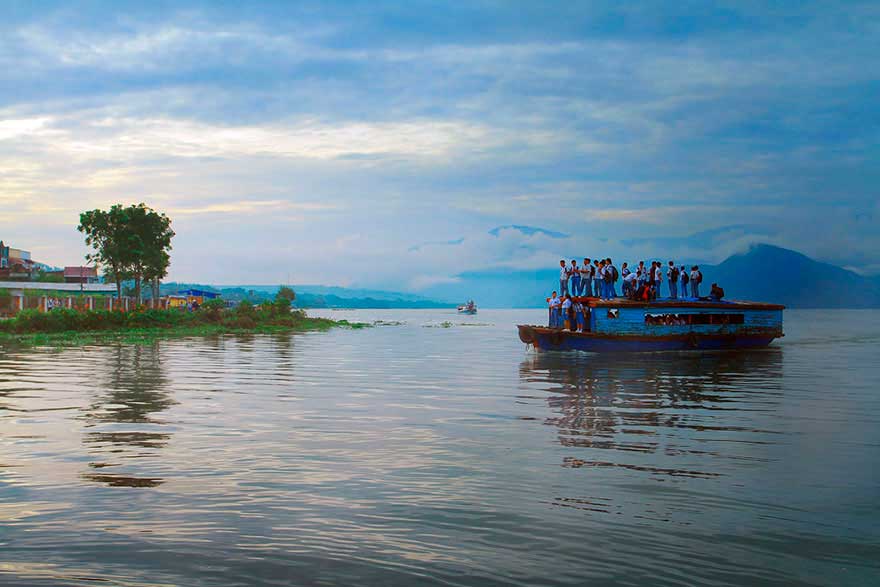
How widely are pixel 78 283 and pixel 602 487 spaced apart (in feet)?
344

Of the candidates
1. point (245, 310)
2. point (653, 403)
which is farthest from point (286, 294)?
point (653, 403)

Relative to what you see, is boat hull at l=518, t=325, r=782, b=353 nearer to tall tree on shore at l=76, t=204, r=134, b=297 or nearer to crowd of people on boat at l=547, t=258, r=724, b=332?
crowd of people on boat at l=547, t=258, r=724, b=332

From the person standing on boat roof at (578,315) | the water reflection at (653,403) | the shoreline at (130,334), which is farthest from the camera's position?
the shoreline at (130,334)

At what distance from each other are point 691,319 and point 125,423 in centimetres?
3476

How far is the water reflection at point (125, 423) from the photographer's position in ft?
36.3

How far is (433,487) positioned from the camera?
10.2m

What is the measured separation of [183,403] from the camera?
18969mm

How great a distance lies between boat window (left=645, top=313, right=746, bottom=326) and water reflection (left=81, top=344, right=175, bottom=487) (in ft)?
84.2

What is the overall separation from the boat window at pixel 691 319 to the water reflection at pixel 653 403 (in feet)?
14.7

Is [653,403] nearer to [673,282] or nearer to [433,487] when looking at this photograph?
[433,487]

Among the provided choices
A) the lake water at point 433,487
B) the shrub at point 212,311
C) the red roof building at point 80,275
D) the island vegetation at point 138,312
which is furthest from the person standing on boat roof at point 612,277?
the red roof building at point 80,275

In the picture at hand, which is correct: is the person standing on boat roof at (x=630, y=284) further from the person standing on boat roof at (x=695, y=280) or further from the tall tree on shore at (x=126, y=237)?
the tall tree on shore at (x=126, y=237)

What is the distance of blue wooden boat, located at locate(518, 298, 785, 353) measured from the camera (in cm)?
4100

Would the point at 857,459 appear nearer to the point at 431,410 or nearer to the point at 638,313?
the point at 431,410
